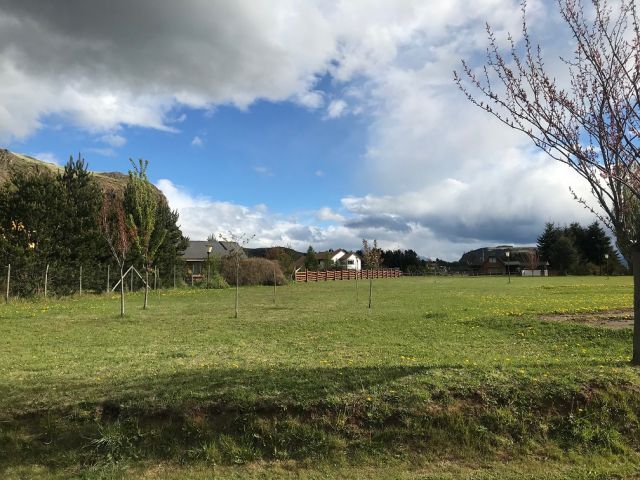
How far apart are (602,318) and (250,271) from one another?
32542mm

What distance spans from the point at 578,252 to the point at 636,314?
83.4 metres

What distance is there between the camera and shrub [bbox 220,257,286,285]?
140 ft

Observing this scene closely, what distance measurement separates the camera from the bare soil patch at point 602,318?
12742mm

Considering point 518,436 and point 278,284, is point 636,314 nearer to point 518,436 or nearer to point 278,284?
point 518,436

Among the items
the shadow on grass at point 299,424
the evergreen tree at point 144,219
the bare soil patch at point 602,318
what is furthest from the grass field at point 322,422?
the evergreen tree at point 144,219

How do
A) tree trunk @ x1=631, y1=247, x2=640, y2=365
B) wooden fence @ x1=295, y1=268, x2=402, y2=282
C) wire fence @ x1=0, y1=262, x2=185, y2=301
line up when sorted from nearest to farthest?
tree trunk @ x1=631, y1=247, x2=640, y2=365 → wire fence @ x1=0, y1=262, x2=185, y2=301 → wooden fence @ x1=295, y1=268, x2=402, y2=282

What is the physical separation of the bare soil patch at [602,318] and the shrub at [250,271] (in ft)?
97.4

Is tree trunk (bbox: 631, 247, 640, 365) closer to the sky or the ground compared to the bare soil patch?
closer to the sky

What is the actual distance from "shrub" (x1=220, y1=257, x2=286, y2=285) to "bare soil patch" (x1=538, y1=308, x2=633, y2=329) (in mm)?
29700

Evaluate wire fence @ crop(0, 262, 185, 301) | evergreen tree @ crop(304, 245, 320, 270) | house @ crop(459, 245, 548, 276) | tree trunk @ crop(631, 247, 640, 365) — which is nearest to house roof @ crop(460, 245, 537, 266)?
house @ crop(459, 245, 548, 276)

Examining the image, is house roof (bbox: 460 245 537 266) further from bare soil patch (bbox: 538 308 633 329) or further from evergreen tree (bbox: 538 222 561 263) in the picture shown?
bare soil patch (bbox: 538 308 633 329)

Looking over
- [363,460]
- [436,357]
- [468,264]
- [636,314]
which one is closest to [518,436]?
[363,460]

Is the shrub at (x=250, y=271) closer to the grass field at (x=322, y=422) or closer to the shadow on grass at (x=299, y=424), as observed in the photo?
the grass field at (x=322, y=422)

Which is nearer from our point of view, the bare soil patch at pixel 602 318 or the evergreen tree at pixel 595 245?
the bare soil patch at pixel 602 318
